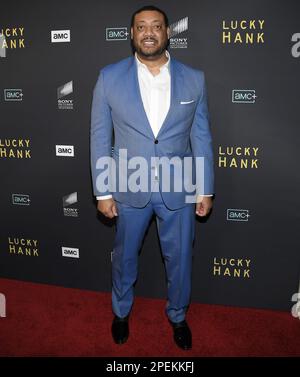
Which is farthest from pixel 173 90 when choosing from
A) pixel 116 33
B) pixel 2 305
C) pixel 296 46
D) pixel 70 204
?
pixel 2 305

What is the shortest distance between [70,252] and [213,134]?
4.61 feet

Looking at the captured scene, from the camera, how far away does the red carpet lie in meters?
2.31

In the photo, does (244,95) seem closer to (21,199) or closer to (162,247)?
(162,247)

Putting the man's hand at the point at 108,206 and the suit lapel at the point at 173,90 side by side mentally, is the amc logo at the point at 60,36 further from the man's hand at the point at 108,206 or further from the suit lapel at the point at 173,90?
the man's hand at the point at 108,206

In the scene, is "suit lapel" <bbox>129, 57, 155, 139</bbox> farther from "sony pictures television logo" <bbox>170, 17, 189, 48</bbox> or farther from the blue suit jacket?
"sony pictures television logo" <bbox>170, 17, 189, 48</bbox>

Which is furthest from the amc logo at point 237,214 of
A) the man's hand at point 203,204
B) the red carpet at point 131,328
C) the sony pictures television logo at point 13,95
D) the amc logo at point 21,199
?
the sony pictures television logo at point 13,95

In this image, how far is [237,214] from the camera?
8.60 ft

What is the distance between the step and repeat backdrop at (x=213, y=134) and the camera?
2.35 meters

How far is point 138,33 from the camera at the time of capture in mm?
2043
